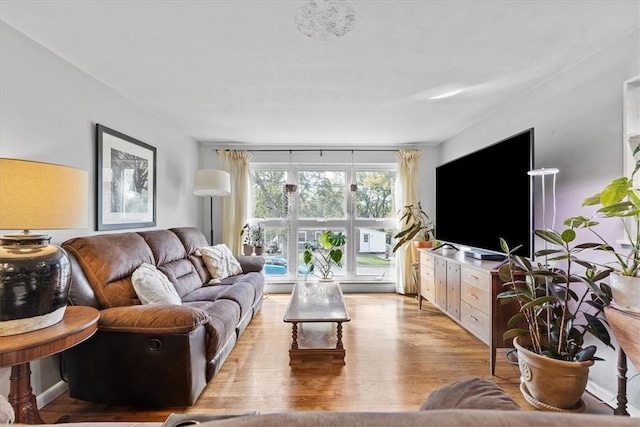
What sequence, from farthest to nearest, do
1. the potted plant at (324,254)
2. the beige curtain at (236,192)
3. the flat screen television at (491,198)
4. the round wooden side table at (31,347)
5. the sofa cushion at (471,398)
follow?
1. the beige curtain at (236,192)
2. the potted plant at (324,254)
3. the flat screen television at (491,198)
4. the round wooden side table at (31,347)
5. the sofa cushion at (471,398)

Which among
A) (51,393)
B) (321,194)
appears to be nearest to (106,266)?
(51,393)

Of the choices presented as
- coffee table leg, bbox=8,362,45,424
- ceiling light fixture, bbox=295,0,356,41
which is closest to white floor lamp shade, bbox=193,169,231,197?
ceiling light fixture, bbox=295,0,356,41

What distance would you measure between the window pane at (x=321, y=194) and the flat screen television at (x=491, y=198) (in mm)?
1496

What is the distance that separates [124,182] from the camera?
268cm

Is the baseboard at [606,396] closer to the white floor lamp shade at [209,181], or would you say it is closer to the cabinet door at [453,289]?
the cabinet door at [453,289]

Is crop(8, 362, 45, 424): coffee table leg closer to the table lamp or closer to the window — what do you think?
the table lamp

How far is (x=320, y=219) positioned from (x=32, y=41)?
3460 mm

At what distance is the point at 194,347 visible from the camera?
179cm

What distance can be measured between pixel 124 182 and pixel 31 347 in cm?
181

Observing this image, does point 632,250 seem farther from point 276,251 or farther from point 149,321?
point 276,251

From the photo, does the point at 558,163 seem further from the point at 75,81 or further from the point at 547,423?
the point at 75,81

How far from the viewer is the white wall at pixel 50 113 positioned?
167 cm

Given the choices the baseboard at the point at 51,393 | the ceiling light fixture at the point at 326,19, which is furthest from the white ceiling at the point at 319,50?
the baseboard at the point at 51,393

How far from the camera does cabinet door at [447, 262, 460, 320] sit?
2.76 m
